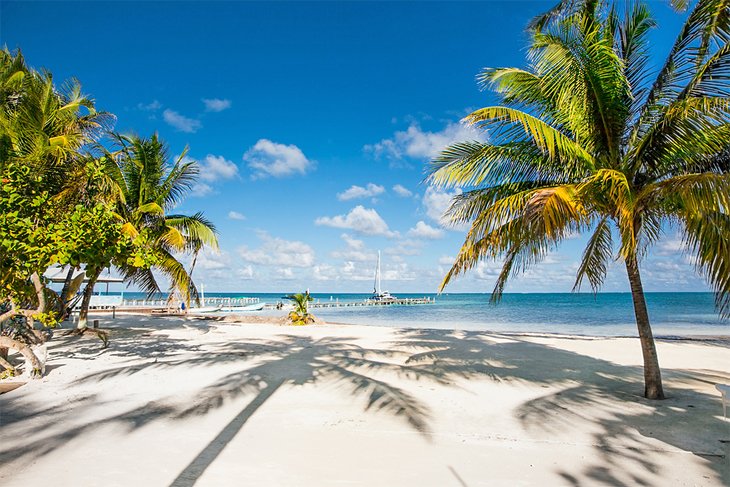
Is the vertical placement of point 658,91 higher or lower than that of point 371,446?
higher

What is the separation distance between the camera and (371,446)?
4152 millimetres

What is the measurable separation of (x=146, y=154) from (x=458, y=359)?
36.9ft

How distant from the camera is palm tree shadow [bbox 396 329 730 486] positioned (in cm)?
382

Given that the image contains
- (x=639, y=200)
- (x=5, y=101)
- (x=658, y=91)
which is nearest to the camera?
(x=639, y=200)

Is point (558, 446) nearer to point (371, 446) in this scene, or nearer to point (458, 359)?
point (371, 446)

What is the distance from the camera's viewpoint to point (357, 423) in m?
4.86

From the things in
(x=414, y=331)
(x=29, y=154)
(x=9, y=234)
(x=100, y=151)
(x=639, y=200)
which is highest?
(x=100, y=151)

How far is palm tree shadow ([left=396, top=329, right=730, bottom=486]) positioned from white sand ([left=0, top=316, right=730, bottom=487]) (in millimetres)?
24

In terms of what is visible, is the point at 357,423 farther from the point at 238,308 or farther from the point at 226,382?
the point at 238,308

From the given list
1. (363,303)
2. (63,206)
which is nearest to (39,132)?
(63,206)

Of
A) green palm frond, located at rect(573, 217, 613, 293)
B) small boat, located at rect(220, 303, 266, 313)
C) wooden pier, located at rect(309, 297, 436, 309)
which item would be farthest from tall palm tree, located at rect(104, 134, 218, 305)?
wooden pier, located at rect(309, 297, 436, 309)

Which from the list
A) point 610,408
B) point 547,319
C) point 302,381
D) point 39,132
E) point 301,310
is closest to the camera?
point 610,408

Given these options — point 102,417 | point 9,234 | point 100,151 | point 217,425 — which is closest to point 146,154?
point 100,151

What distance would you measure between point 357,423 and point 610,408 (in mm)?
3534
